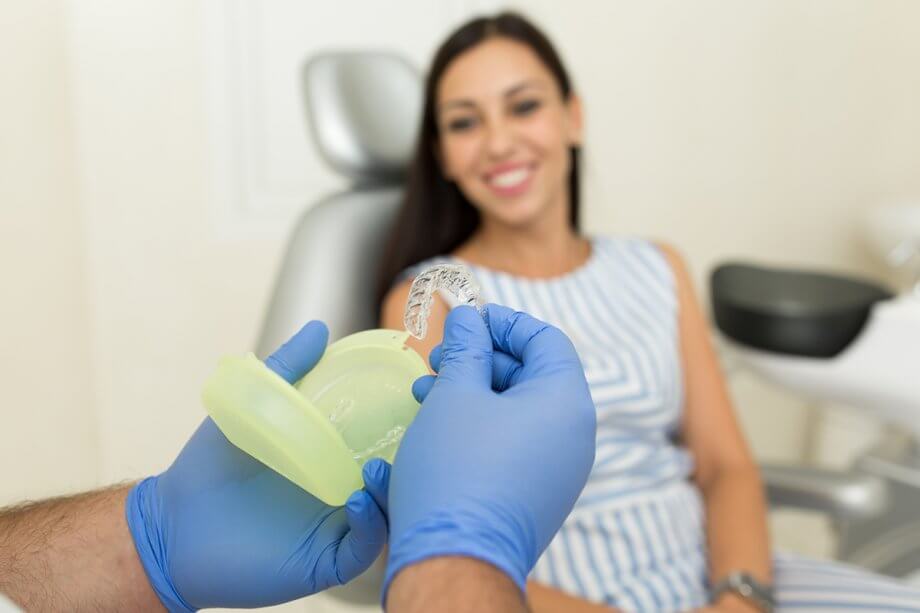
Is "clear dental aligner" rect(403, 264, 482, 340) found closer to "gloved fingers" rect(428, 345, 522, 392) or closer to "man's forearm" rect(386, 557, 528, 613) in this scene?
"gloved fingers" rect(428, 345, 522, 392)

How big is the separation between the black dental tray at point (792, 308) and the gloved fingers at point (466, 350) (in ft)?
2.46

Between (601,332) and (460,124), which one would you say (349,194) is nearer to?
(460,124)

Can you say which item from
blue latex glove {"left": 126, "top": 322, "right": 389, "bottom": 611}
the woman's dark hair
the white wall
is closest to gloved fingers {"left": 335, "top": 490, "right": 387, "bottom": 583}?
blue latex glove {"left": 126, "top": 322, "right": 389, "bottom": 611}

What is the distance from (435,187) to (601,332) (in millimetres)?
291

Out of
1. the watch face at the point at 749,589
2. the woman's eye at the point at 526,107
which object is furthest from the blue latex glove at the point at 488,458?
the woman's eye at the point at 526,107

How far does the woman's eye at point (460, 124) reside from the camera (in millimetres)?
1104

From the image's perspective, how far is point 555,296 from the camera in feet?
3.57

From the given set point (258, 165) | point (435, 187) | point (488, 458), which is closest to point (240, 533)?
point (488, 458)

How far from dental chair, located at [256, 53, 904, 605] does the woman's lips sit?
126mm

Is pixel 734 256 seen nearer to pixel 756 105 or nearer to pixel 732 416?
pixel 756 105

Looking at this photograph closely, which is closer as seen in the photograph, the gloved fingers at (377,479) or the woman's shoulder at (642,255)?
the gloved fingers at (377,479)

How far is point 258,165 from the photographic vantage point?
147cm

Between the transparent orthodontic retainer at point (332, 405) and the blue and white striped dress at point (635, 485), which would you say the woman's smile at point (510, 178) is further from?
the transparent orthodontic retainer at point (332, 405)

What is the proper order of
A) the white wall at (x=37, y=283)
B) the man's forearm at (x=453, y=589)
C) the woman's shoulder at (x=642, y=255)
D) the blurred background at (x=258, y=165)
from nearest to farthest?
the man's forearm at (x=453, y=589), the white wall at (x=37, y=283), the blurred background at (x=258, y=165), the woman's shoulder at (x=642, y=255)
